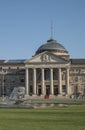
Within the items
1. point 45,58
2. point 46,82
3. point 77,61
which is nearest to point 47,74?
point 46,82

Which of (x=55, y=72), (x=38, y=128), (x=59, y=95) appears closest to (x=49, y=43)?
(x=55, y=72)

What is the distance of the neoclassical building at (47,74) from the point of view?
395 ft

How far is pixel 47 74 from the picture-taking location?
125250 millimetres

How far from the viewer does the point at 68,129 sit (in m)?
Result: 24.2

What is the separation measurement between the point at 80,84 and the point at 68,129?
102834 mm

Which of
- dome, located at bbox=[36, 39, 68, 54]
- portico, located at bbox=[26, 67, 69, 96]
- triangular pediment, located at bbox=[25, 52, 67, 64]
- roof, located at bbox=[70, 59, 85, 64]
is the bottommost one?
portico, located at bbox=[26, 67, 69, 96]

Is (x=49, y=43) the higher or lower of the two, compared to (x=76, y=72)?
higher

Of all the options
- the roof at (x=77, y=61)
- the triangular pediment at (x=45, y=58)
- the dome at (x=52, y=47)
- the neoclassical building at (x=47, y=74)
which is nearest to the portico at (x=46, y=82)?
the neoclassical building at (x=47, y=74)

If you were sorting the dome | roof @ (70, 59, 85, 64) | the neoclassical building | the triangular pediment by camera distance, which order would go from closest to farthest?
1. the neoclassical building
2. the triangular pediment
3. roof @ (70, 59, 85, 64)
4. the dome

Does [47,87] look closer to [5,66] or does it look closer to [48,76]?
[48,76]

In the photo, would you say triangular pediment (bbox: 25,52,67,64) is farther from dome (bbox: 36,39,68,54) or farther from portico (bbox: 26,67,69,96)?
dome (bbox: 36,39,68,54)

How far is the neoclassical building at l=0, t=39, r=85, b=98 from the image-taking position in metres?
120

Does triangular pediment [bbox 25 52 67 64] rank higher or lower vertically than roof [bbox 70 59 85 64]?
higher

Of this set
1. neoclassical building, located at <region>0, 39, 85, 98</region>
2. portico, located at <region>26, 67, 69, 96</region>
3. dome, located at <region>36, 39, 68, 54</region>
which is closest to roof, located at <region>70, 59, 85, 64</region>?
neoclassical building, located at <region>0, 39, 85, 98</region>
